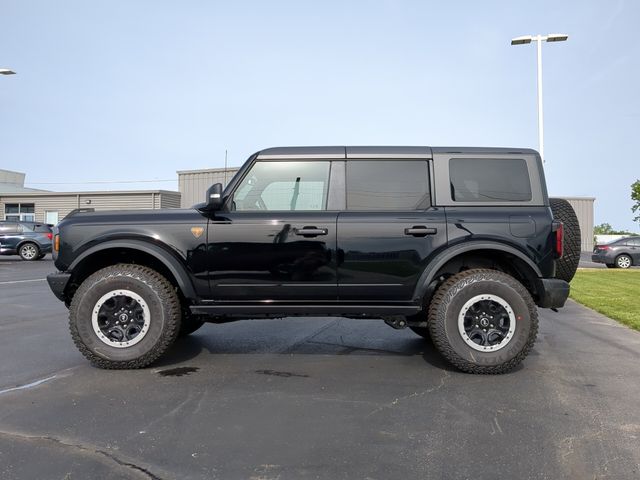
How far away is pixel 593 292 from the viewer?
10039mm

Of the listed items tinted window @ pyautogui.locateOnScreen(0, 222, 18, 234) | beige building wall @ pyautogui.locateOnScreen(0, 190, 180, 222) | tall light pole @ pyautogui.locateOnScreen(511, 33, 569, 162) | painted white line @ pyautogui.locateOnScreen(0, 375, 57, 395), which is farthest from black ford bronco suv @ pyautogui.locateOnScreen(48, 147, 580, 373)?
beige building wall @ pyautogui.locateOnScreen(0, 190, 180, 222)

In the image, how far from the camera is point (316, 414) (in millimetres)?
3223

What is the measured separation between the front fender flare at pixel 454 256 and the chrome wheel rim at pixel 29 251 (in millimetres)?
21350

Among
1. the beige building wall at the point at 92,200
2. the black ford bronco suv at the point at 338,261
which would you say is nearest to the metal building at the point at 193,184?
the beige building wall at the point at 92,200

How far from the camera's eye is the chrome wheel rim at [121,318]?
13.8ft

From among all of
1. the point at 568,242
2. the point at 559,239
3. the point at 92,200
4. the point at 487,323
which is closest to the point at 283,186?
the point at 487,323

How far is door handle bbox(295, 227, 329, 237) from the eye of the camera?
4173 millimetres

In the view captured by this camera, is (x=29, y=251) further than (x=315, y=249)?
Yes

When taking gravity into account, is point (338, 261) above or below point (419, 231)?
below

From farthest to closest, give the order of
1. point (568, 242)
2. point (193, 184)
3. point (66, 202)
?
point (66, 202) → point (193, 184) → point (568, 242)

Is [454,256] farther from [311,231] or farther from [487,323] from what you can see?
[311,231]

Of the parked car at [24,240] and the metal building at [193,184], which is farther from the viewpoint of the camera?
the metal building at [193,184]

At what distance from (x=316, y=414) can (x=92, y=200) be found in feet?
116

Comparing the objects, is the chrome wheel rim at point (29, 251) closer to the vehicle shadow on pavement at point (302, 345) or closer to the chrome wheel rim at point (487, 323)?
the vehicle shadow on pavement at point (302, 345)
